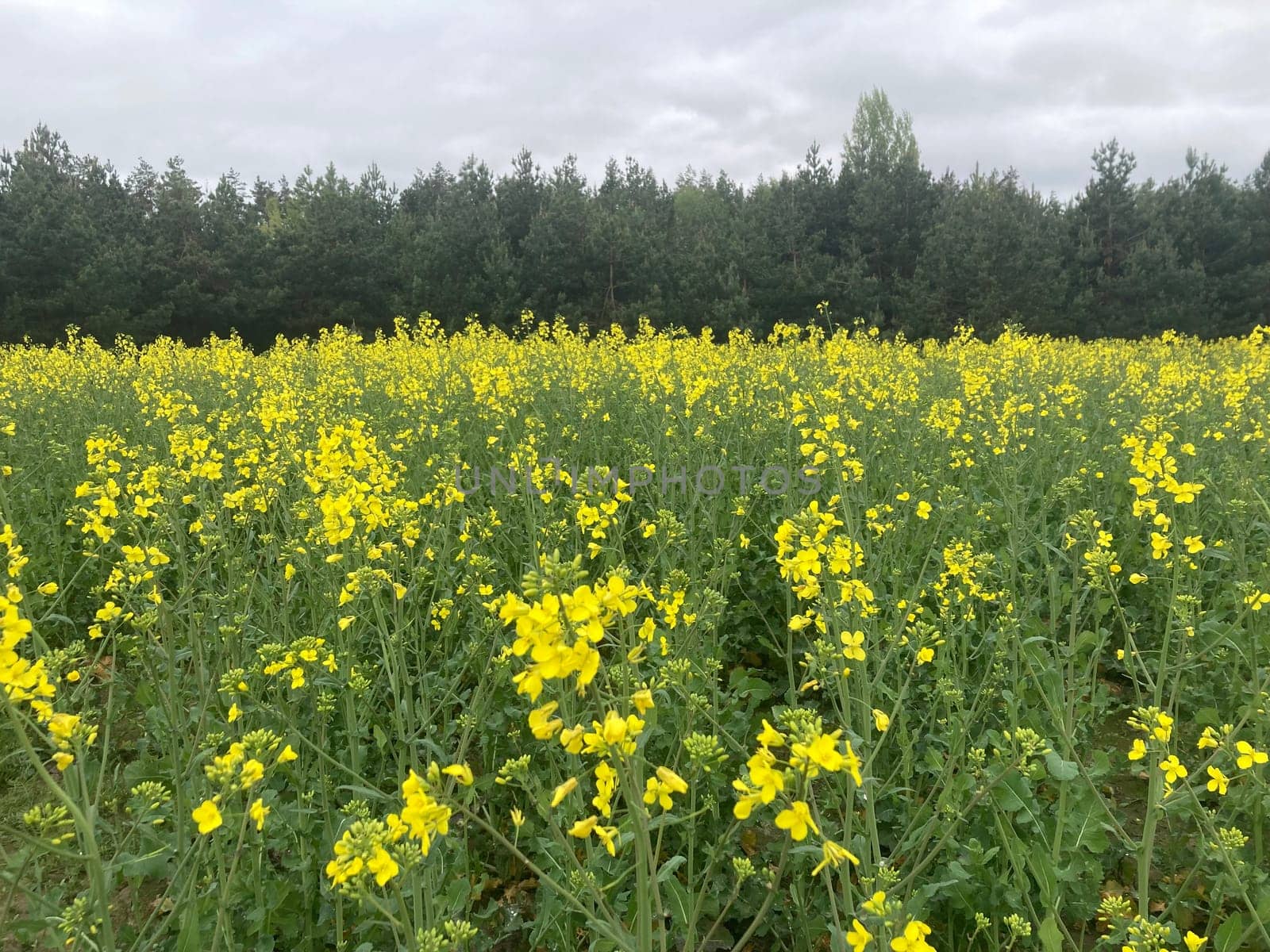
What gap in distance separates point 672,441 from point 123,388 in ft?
22.6

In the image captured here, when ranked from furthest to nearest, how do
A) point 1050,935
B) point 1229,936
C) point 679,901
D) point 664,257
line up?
point 664,257 → point 1229,936 → point 679,901 → point 1050,935

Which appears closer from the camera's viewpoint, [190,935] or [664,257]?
[190,935]

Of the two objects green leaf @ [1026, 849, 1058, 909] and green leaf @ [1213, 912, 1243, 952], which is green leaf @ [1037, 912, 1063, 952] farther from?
green leaf @ [1213, 912, 1243, 952]

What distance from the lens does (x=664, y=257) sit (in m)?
27.9

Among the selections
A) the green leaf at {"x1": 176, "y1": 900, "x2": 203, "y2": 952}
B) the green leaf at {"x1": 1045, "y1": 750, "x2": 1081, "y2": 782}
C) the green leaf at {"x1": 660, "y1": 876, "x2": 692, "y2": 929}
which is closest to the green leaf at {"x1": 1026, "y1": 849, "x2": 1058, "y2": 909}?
the green leaf at {"x1": 1045, "y1": 750, "x2": 1081, "y2": 782}

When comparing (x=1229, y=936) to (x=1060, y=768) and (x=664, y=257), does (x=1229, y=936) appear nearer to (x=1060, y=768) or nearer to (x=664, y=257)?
(x=1060, y=768)

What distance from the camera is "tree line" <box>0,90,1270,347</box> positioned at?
26.8m

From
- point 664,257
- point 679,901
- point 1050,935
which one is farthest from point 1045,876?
point 664,257

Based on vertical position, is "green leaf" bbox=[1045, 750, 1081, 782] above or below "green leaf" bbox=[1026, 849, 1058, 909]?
above

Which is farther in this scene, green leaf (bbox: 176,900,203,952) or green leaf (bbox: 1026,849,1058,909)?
green leaf (bbox: 1026,849,1058,909)

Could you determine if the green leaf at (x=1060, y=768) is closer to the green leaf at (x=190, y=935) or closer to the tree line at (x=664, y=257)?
the green leaf at (x=190, y=935)

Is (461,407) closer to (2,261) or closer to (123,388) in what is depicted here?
(123,388)

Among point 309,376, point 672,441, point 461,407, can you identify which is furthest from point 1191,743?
point 309,376

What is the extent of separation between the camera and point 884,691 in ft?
8.16
